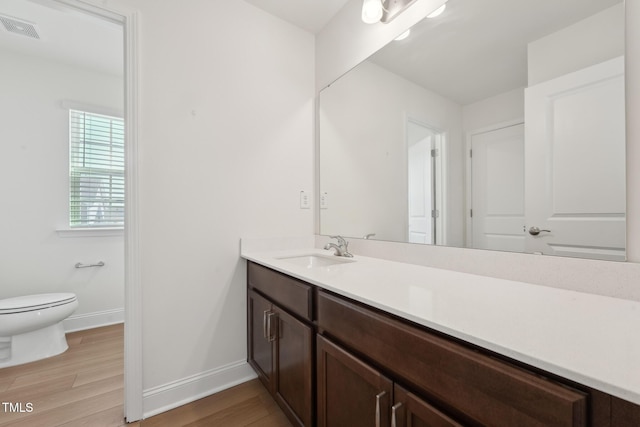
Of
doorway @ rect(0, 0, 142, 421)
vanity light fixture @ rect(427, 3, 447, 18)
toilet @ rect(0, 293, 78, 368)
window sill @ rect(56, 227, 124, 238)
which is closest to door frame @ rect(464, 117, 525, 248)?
vanity light fixture @ rect(427, 3, 447, 18)

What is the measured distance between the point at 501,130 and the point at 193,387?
2.02 m

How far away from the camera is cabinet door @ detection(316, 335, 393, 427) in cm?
73

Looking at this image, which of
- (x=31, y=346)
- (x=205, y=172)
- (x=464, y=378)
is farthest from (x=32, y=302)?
(x=464, y=378)

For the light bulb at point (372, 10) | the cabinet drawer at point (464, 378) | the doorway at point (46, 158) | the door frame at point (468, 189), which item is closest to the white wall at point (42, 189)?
the doorway at point (46, 158)

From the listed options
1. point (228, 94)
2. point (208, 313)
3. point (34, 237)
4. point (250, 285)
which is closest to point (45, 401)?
point (208, 313)

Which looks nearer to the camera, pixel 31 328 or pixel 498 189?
pixel 498 189

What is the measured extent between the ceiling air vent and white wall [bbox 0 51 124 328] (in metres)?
0.38

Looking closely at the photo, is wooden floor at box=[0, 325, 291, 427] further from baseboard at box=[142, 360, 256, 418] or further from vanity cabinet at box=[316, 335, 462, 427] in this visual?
vanity cabinet at box=[316, 335, 462, 427]

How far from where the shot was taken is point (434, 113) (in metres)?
1.28

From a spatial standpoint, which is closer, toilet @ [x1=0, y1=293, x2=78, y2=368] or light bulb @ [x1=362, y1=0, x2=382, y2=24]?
light bulb @ [x1=362, y1=0, x2=382, y2=24]

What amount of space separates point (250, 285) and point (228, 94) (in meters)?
1.21

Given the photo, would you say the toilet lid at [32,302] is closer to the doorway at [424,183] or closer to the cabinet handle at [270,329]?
the cabinet handle at [270,329]

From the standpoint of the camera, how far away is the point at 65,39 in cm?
211

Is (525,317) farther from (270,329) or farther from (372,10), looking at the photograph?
(372,10)
